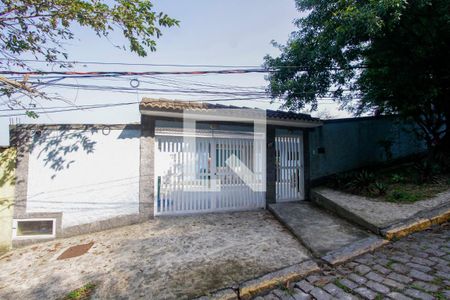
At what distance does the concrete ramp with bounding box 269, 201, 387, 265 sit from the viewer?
3.96 meters

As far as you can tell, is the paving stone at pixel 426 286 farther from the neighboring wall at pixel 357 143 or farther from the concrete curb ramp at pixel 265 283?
the neighboring wall at pixel 357 143

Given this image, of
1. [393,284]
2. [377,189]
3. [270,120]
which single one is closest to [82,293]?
[393,284]

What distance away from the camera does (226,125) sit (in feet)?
23.6

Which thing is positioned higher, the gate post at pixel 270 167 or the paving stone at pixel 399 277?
the gate post at pixel 270 167

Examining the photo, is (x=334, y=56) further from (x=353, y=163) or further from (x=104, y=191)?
(x=104, y=191)

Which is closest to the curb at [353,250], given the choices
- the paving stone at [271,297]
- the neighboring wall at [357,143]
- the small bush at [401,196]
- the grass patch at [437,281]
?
the grass patch at [437,281]

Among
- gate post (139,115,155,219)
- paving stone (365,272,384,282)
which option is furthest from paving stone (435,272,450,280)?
gate post (139,115,155,219)

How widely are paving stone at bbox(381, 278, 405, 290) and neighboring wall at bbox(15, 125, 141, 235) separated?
18.6 ft

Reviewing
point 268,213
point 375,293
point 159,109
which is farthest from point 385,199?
point 159,109

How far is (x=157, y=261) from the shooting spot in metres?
4.11

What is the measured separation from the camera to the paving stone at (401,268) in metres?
3.23

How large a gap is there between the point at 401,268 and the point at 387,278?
0.42 metres

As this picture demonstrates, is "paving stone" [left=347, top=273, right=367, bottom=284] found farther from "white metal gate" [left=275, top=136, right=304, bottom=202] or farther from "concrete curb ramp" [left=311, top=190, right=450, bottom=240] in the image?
"white metal gate" [left=275, top=136, right=304, bottom=202]

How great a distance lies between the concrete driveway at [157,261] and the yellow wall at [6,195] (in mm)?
444
